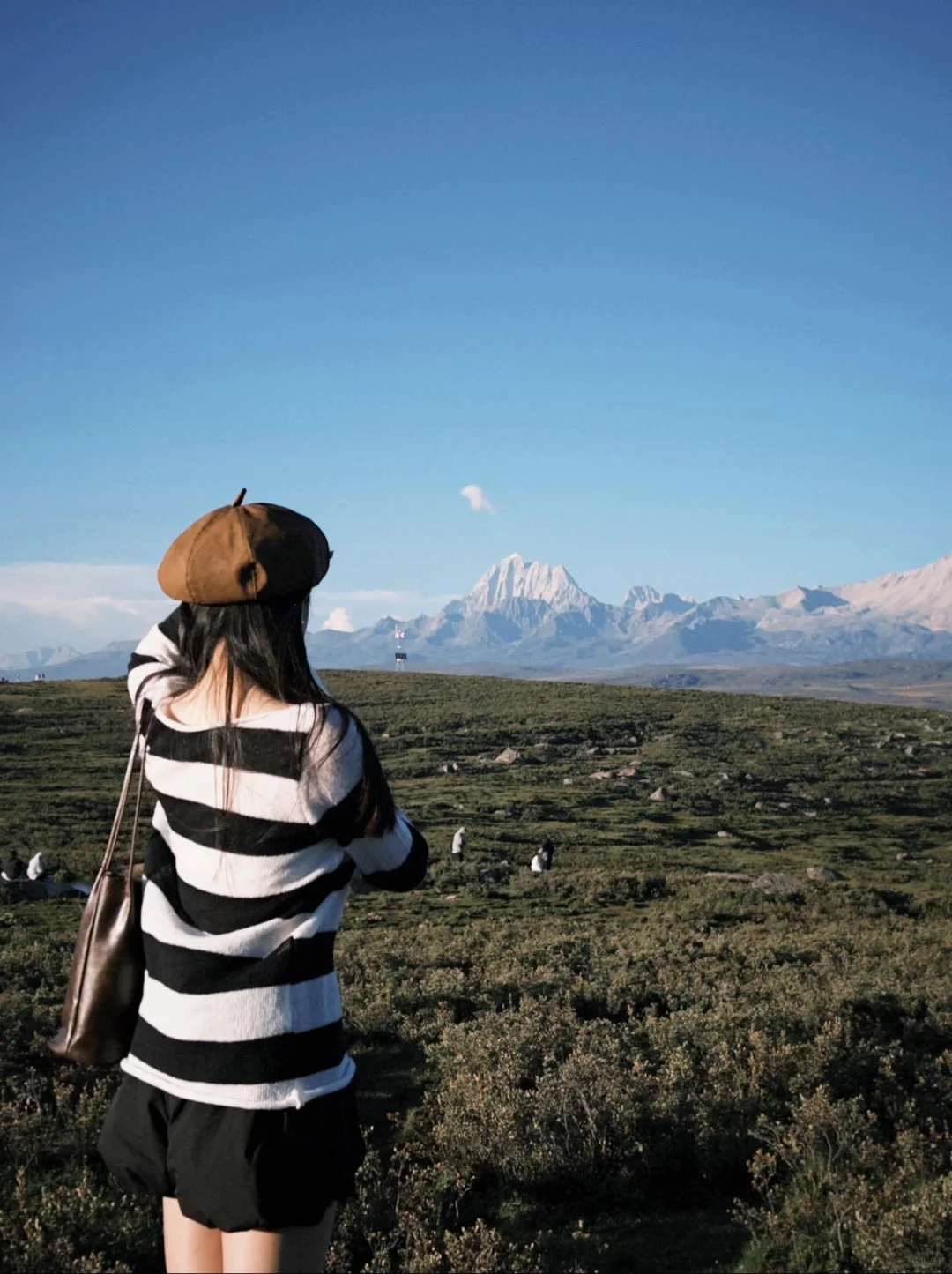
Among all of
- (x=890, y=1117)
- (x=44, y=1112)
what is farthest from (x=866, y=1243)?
(x=44, y=1112)

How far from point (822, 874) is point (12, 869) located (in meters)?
17.2

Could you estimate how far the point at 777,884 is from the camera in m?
22.3

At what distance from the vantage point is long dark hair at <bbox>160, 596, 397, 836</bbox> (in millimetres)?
→ 2900

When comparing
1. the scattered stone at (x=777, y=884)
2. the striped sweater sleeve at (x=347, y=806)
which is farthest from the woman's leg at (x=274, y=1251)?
the scattered stone at (x=777, y=884)

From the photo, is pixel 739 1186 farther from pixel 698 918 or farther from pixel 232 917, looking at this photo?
pixel 698 918

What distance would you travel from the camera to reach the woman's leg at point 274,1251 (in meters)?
2.80

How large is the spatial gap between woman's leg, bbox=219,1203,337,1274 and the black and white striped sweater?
36 cm

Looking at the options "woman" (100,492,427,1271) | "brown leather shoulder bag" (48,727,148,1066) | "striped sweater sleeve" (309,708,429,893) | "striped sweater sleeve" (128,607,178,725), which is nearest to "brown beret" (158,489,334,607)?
"woman" (100,492,427,1271)

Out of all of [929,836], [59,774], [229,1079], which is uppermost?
[229,1079]

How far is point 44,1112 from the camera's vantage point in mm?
6398

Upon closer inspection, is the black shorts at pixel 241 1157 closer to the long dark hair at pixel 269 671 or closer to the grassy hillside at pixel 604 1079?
the long dark hair at pixel 269 671

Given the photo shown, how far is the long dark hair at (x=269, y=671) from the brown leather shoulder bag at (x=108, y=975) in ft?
1.13

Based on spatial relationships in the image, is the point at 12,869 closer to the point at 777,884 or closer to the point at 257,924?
the point at 777,884

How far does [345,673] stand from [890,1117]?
7566 centimetres
